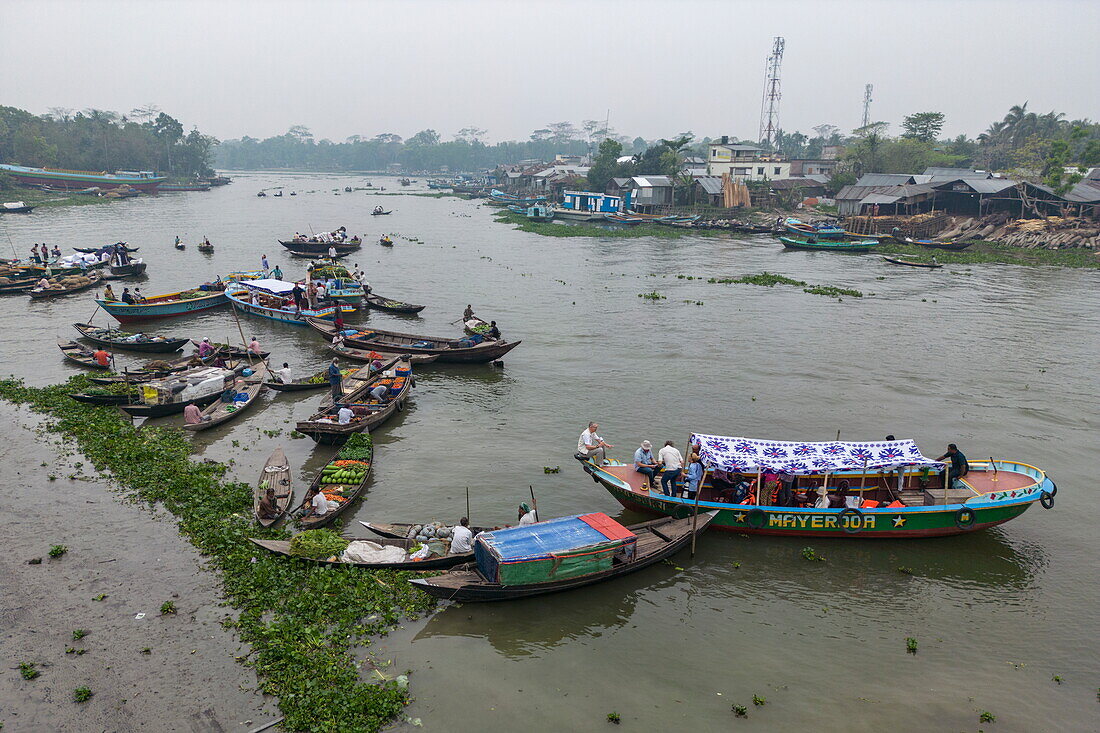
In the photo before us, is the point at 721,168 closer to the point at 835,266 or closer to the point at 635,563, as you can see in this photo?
the point at 835,266

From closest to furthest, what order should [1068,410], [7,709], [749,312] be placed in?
[7,709] → [1068,410] → [749,312]

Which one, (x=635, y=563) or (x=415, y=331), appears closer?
(x=635, y=563)

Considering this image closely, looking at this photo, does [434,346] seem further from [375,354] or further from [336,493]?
[336,493]

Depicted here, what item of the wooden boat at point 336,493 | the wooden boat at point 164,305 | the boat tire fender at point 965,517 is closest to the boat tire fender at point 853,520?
the boat tire fender at point 965,517

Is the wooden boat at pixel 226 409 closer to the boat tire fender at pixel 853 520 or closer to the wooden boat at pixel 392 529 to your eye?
the wooden boat at pixel 392 529

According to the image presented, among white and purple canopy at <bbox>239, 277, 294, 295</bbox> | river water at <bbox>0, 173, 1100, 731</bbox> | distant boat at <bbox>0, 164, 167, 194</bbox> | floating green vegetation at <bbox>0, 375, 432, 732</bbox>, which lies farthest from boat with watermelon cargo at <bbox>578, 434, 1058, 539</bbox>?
distant boat at <bbox>0, 164, 167, 194</bbox>

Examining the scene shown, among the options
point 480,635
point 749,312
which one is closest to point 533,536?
point 480,635
